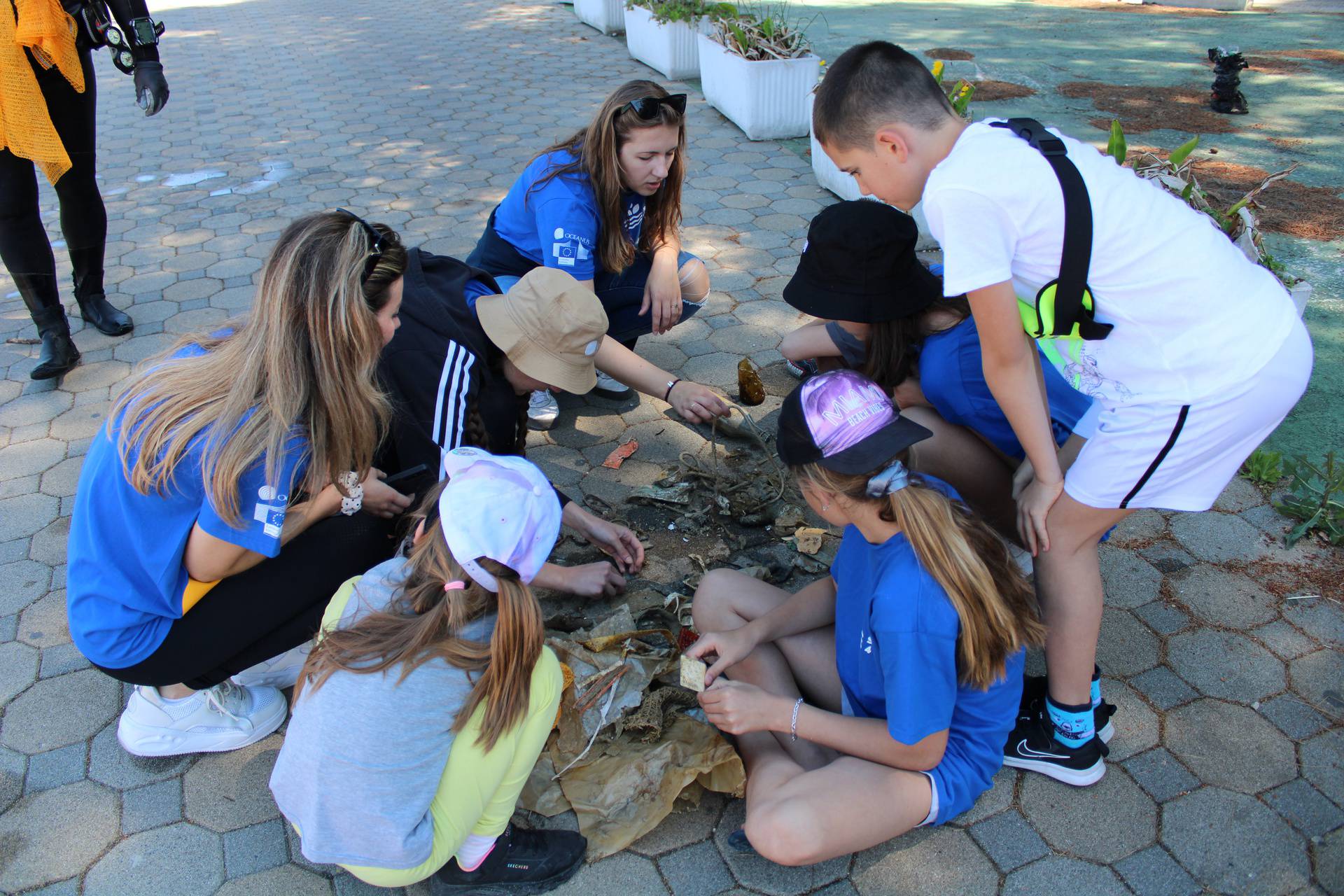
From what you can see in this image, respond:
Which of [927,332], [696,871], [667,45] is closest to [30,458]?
[696,871]

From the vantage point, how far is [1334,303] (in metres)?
3.76

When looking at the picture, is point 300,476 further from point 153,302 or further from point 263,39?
point 263,39

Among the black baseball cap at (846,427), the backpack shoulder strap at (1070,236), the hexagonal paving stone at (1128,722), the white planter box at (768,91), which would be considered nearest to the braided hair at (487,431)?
the black baseball cap at (846,427)

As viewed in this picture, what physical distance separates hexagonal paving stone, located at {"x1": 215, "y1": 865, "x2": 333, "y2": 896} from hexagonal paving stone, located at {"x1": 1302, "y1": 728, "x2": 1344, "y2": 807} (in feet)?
6.89

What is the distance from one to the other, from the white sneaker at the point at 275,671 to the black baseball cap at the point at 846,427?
1.28 meters

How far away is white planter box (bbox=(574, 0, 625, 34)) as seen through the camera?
8875 millimetres

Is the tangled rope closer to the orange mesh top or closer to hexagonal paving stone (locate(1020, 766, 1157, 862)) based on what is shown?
hexagonal paving stone (locate(1020, 766, 1157, 862))

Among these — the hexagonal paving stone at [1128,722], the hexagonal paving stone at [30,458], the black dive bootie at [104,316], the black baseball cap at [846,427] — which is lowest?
the hexagonal paving stone at [1128,722]

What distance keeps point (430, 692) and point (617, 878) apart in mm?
603

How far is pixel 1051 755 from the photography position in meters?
2.00

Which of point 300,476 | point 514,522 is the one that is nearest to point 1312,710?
point 514,522

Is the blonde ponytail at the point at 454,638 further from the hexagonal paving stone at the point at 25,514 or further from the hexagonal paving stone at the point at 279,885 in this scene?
the hexagonal paving stone at the point at 25,514

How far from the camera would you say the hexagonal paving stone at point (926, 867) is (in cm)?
182

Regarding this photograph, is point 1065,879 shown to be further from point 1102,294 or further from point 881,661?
point 1102,294
